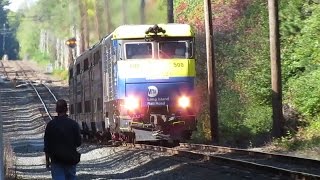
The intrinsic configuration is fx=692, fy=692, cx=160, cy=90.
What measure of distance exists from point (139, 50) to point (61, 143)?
12.5 meters

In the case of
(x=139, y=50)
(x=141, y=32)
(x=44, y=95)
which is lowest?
(x=44, y=95)

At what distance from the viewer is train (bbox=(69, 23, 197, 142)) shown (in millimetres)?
20859

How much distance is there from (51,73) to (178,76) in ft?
223

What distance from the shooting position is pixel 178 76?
21.2 meters

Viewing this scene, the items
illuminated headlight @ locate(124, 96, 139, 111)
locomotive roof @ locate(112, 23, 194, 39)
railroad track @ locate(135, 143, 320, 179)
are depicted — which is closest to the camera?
railroad track @ locate(135, 143, 320, 179)

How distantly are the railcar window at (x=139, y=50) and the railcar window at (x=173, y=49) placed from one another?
0.37 meters

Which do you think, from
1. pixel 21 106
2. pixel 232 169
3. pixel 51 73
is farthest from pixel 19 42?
pixel 232 169

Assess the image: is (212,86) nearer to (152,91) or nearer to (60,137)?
(152,91)

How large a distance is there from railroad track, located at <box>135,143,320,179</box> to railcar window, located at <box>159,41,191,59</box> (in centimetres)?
293

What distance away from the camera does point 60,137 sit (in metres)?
9.10

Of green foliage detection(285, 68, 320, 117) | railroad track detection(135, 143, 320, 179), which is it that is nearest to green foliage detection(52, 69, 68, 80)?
green foliage detection(285, 68, 320, 117)

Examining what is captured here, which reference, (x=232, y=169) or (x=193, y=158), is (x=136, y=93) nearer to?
(x=193, y=158)

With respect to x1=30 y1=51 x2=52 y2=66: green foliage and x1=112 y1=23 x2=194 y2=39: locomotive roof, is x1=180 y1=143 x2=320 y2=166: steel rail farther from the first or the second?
x1=30 y1=51 x2=52 y2=66: green foliage

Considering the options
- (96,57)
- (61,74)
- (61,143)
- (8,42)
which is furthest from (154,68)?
(8,42)
